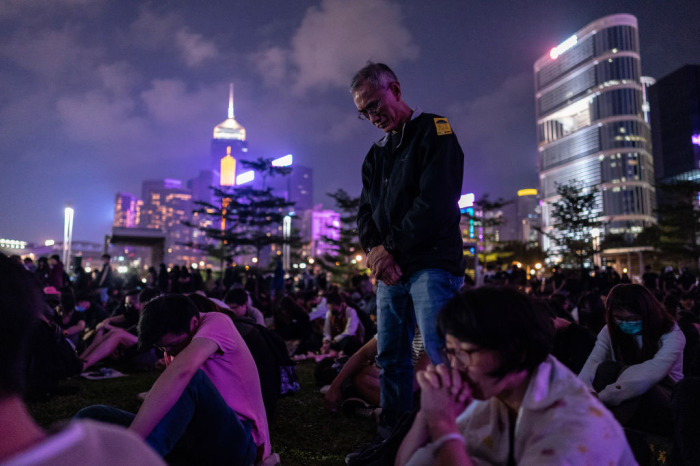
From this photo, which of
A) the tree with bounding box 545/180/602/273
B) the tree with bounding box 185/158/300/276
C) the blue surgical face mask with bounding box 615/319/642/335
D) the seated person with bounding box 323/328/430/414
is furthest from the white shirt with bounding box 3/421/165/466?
the tree with bounding box 545/180/602/273

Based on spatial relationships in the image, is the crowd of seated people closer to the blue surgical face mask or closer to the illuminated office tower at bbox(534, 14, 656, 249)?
the blue surgical face mask

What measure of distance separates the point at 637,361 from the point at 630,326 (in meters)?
0.24

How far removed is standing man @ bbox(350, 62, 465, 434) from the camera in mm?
2545

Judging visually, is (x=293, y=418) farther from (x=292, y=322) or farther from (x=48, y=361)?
(x=292, y=322)

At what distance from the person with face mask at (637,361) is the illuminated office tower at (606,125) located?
6386 centimetres

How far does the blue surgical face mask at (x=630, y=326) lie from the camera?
3064 millimetres

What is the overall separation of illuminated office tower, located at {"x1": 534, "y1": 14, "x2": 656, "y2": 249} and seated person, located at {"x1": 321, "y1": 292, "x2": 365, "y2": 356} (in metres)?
60.4

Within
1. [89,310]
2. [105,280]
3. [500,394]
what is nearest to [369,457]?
[500,394]

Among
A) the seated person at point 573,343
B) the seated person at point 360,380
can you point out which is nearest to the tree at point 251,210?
the seated person at point 360,380

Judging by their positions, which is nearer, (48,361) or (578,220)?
(48,361)

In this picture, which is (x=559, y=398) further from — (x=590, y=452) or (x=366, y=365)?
(x=366, y=365)

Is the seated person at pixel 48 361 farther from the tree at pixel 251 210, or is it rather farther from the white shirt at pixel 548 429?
the tree at pixel 251 210

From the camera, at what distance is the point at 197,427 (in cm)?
235

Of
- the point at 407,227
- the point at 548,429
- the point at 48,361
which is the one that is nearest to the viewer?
the point at 548,429
